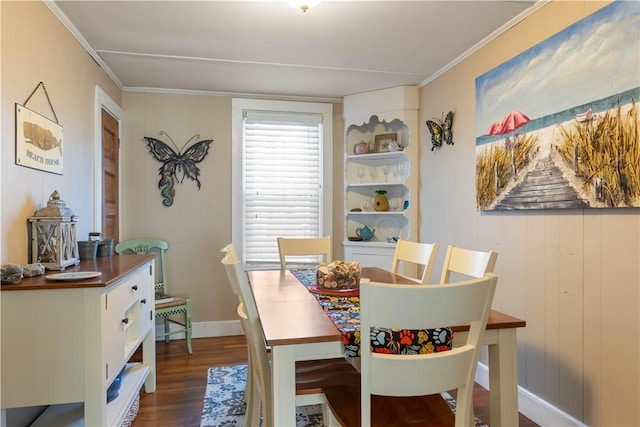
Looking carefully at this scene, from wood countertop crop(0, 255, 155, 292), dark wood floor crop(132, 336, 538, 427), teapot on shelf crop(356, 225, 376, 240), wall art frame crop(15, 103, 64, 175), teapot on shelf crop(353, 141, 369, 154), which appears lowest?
dark wood floor crop(132, 336, 538, 427)

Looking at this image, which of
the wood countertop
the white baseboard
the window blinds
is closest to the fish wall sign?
the wood countertop

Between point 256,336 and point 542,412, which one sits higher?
point 256,336

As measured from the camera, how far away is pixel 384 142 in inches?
152

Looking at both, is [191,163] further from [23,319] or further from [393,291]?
[393,291]

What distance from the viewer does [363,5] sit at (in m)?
2.16

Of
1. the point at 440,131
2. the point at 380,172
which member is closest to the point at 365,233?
the point at 380,172

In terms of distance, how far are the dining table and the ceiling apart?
64.9 inches

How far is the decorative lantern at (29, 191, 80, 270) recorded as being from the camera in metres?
→ 1.86

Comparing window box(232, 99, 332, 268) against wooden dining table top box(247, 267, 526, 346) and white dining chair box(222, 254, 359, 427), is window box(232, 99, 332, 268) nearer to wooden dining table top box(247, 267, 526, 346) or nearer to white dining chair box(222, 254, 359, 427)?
wooden dining table top box(247, 267, 526, 346)

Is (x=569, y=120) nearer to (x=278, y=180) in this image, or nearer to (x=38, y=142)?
(x=278, y=180)

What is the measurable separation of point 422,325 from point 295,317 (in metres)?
0.56

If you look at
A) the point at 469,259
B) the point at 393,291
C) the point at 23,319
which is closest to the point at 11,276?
the point at 23,319

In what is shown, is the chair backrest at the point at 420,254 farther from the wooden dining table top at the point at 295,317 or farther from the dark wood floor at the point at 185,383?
the dark wood floor at the point at 185,383

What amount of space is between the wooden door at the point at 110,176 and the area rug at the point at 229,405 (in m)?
1.48
